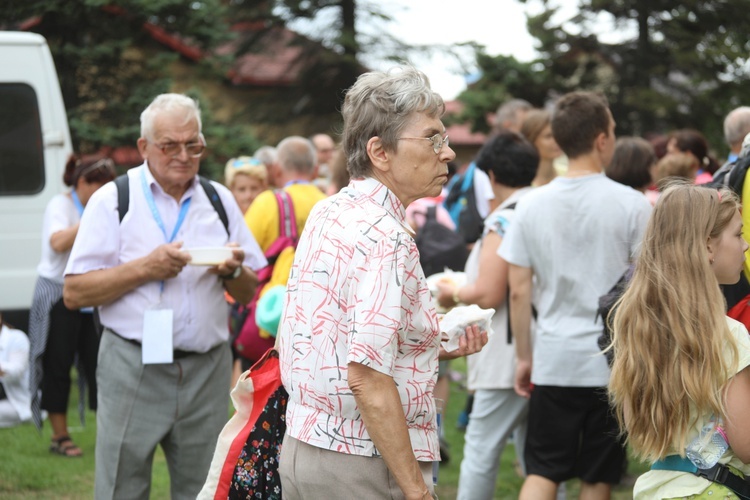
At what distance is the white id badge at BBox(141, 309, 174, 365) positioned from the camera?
4.31 m

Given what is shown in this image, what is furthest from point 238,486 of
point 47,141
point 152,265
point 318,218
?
point 47,141

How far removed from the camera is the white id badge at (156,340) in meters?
4.31

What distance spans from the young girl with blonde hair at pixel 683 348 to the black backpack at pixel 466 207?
16.9 ft

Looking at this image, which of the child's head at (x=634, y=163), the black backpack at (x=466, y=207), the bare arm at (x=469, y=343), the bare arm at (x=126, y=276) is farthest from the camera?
the black backpack at (x=466, y=207)

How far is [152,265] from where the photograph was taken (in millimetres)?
Result: 4211

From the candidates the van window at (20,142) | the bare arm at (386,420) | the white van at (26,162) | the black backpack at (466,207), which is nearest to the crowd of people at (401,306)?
the bare arm at (386,420)

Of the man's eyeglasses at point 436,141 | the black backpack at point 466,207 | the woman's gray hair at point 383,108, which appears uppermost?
the woman's gray hair at point 383,108

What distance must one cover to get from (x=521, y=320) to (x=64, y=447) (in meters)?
4.35

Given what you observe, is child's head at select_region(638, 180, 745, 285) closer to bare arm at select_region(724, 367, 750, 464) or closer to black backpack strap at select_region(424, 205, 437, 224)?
bare arm at select_region(724, 367, 750, 464)

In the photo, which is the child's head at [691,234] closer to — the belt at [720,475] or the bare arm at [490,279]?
the belt at [720,475]

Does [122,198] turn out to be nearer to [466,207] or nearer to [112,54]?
[466,207]

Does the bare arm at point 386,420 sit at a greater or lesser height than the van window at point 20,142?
greater

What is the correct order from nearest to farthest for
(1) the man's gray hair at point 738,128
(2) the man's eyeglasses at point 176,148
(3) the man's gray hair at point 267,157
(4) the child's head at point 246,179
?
(2) the man's eyeglasses at point 176,148, (1) the man's gray hair at point 738,128, (4) the child's head at point 246,179, (3) the man's gray hair at point 267,157

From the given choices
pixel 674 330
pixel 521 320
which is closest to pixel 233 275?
pixel 521 320
